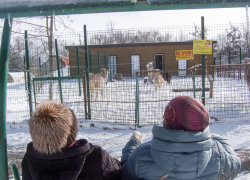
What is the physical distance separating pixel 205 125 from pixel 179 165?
1.13ft

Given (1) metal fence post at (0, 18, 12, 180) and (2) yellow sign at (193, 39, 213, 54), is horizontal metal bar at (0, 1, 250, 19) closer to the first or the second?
(1) metal fence post at (0, 18, 12, 180)

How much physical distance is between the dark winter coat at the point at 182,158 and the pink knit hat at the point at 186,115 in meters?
0.05

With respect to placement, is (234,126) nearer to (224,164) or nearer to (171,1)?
(224,164)

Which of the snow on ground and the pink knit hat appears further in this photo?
the snow on ground

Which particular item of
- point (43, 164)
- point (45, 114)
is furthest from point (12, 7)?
point (43, 164)

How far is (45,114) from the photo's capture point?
60.1 inches

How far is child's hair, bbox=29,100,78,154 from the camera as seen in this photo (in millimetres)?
1482

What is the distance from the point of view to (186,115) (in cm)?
150

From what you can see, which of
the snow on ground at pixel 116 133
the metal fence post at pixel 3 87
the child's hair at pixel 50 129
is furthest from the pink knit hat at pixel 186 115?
the snow on ground at pixel 116 133

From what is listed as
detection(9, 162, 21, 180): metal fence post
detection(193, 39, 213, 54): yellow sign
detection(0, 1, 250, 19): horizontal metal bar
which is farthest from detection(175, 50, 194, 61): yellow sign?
detection(9, 162, 21, 180): metal fence post

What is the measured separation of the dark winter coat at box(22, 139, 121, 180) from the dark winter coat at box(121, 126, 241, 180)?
0.26 meters

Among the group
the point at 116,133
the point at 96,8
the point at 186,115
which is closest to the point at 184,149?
the point at 186,115

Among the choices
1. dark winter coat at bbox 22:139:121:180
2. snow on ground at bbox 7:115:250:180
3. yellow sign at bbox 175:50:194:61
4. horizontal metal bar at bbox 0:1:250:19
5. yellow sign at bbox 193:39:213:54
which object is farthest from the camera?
yellow sign at bbox 175:50:194:61

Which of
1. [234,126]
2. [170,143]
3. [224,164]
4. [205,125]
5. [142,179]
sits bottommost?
[234,126]
